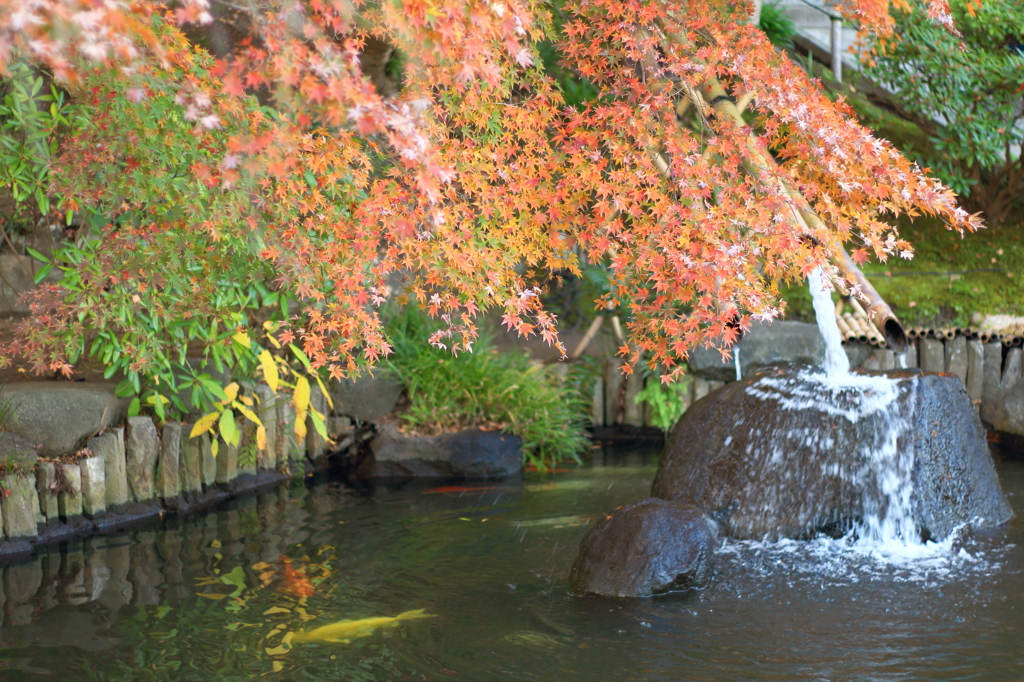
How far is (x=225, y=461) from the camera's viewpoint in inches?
250

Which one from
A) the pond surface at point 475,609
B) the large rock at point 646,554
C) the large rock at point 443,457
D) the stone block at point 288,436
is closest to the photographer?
the pond surface at point 475,609

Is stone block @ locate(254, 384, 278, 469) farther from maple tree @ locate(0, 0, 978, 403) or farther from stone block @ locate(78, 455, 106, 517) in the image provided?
maple tree @ locate(0, 0, 978, 403)

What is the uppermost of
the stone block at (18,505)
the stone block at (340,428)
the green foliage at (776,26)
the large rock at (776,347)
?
the green foliage at (776,26)

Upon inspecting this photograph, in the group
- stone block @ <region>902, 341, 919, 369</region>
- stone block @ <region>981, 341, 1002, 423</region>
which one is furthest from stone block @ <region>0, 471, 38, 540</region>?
stone block @ <region>981, 341, 1002, 423</region>

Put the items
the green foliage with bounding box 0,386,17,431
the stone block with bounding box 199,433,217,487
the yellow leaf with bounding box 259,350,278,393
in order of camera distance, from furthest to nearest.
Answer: the stone block with bounding box 199,433,217,487
the yellow leaf with bounding box 259,350,278,393
the green foliage with bounding box 0,386,17,431

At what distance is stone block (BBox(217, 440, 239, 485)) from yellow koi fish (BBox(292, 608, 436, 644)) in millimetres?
2650

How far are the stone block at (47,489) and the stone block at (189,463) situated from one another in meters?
0.85

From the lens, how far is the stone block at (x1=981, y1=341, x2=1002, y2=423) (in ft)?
25.1

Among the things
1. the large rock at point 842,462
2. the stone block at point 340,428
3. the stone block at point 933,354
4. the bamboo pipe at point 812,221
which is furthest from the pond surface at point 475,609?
the stone block at point 933,354

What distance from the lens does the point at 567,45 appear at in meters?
4.10

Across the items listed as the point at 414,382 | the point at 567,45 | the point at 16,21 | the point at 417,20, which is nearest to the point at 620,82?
the point at 567,45

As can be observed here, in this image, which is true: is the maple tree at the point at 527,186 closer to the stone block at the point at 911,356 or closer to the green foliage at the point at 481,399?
the green foliage at the point at 481,399

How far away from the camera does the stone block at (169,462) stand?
231 inches

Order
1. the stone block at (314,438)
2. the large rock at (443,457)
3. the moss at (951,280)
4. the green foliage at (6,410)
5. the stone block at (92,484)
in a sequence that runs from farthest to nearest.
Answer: the moss at (951,280), the stone block at (314,438), the large rock at (443,457), the stone block at (92,484), the green foliage at (6,410)
